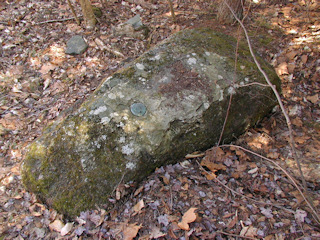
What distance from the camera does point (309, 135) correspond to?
3.43 meters

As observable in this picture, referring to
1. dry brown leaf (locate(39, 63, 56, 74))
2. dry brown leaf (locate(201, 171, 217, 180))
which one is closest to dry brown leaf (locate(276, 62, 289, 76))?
dry brown leaf (locate(201, 171, 217, 180))

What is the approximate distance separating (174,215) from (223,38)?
9.92ft

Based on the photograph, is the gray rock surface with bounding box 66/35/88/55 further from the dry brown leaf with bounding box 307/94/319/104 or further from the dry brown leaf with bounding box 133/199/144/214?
the dry brown leaf with bounding box 307/94/319/104

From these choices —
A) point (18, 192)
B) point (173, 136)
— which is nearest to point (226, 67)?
point (173, 136)

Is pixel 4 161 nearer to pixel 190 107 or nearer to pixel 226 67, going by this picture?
pixel 190 107

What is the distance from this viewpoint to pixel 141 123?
9.08 feet

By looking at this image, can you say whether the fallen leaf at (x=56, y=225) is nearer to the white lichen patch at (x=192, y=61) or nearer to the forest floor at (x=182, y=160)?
the forest floor at (x=182, y=160)

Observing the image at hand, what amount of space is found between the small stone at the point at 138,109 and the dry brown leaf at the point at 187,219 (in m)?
1.28

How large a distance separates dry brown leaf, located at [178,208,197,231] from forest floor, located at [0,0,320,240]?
1cm

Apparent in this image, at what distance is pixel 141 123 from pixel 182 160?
0.79 meters

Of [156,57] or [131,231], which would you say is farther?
[156,57]

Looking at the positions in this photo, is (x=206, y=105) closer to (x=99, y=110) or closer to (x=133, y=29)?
(x=99, y=110)

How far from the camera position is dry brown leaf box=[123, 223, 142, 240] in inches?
91.4

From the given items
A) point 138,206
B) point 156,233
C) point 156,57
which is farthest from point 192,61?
point 156,233
